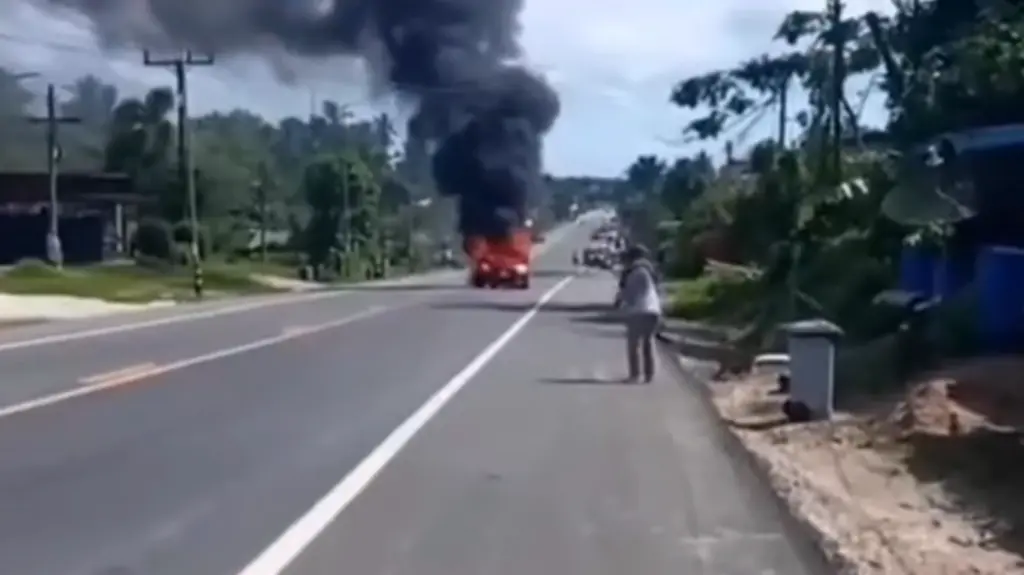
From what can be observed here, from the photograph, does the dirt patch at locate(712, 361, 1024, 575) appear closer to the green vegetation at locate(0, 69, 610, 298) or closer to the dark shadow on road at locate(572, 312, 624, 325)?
the dark shadow on road at locate(572, 312, 624, 325)

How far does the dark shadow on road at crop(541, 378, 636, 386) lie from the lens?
78.4 ft

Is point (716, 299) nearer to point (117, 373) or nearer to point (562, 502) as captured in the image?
point (117, 373)

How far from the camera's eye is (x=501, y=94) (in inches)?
2874

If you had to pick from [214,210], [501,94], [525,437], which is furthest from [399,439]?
[214,210]

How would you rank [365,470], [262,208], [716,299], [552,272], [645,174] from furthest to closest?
1. [645,174]
2. [262,208]
3. [552,272]
4. [716,299]
5. [365,470]

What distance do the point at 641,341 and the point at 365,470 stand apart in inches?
432

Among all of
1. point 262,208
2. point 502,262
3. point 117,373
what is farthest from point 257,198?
point 117,373

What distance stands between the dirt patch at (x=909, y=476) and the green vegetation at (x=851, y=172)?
5.59m

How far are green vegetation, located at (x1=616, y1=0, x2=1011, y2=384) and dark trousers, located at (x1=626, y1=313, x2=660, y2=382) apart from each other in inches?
127

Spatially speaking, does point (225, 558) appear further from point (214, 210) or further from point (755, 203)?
point (214, 210)

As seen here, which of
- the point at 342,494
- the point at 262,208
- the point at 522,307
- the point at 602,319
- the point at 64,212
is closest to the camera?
the point at 342,494

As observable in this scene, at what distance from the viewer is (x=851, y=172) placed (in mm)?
41156

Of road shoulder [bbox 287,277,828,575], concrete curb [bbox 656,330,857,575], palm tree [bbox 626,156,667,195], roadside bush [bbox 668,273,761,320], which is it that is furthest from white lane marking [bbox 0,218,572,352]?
palm tree [bbox 626,156,667,195]

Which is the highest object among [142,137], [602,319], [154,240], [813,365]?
[142,137]
